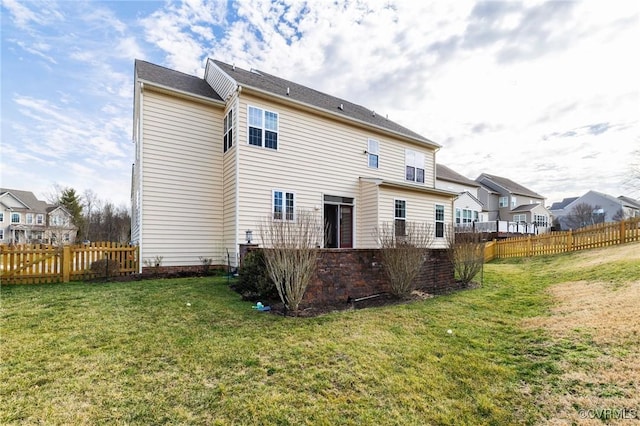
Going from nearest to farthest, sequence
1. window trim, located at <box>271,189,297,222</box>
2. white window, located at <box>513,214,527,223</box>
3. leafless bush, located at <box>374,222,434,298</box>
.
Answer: leafless bush, located at <box>374,222,434,298</box> → window trim, located at <box>271,189,297,222</box> → white window, located at <box>513,214,527,223</box>

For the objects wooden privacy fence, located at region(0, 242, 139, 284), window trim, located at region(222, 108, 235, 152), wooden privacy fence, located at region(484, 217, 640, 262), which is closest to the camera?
wooden privacy fence, located at region(0, 242, 139, 284)

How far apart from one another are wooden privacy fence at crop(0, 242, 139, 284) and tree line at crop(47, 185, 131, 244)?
29.9 metres

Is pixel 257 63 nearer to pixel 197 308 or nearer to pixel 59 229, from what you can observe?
pixel 197 308

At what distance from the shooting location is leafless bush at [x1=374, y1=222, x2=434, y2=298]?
7.57 metres

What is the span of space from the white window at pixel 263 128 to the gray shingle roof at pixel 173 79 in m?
1.96

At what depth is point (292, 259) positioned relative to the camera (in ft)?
19.8

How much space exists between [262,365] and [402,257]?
4.78m

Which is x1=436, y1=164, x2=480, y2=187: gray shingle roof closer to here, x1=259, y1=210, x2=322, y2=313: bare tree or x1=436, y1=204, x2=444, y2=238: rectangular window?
x1=436, y1=204, x2=444, y2=238: rectangular window

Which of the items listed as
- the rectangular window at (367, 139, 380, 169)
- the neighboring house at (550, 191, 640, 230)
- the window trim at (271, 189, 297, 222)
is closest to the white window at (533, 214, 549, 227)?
the neighboring house at (550, 191, 640, 230)

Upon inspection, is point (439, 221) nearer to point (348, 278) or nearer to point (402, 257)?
point (402, 257)

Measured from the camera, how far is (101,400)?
295cm

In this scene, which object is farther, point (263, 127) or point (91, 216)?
point (91, 216)

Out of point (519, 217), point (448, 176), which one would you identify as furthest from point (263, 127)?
point (519, 217)

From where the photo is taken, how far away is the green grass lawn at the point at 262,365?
2920mm
